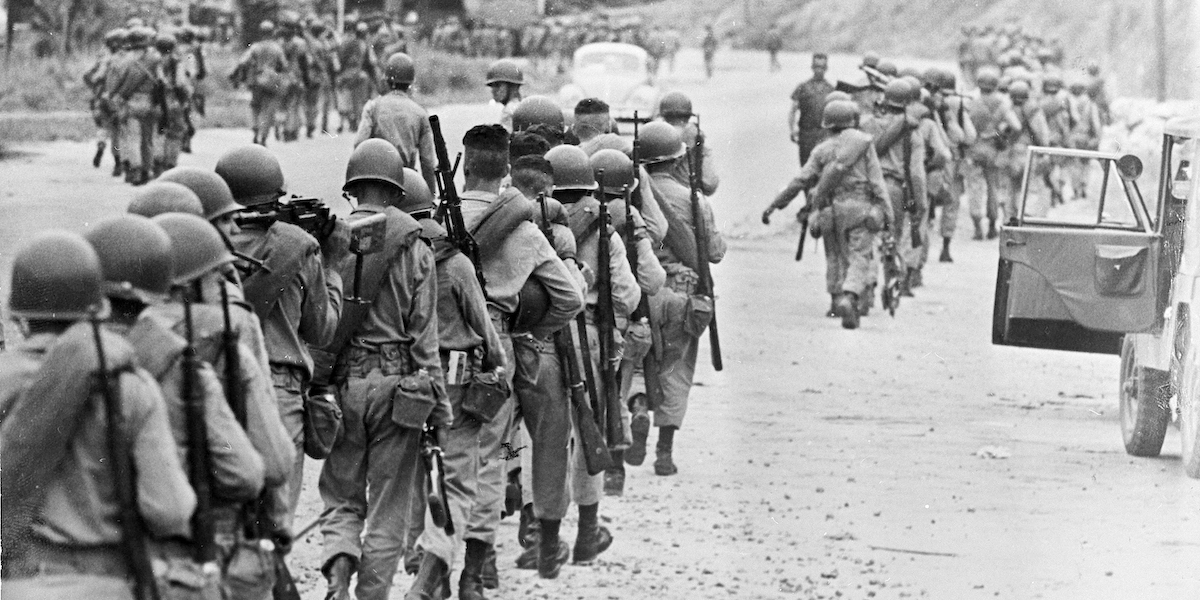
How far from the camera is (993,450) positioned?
11.8 metres

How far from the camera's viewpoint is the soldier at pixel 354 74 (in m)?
29.0

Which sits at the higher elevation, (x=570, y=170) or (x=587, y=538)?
(x=570, y=170)

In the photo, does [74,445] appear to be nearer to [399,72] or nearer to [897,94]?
[399,72]

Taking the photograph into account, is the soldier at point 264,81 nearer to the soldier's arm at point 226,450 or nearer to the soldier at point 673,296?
the soldier at point 673,296

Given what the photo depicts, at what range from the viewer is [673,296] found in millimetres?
10641

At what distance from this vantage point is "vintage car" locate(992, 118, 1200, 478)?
1091 cm

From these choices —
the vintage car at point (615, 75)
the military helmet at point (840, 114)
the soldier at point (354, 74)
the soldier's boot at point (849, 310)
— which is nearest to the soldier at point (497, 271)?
the military helmet at point (840, 114)

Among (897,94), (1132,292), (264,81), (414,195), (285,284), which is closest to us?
(285,284)

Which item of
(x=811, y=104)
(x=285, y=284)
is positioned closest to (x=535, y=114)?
(x=285, y=284)

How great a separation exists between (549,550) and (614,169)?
77.9 inches

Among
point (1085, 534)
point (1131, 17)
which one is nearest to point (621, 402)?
point (1085, 534)

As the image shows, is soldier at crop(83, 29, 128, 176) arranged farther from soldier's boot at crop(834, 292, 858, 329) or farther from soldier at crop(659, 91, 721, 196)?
soldier at crop(659, 91, 721, 196)

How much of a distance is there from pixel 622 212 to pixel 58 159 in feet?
46.9

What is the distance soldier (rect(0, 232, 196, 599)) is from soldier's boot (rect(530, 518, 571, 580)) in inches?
166
